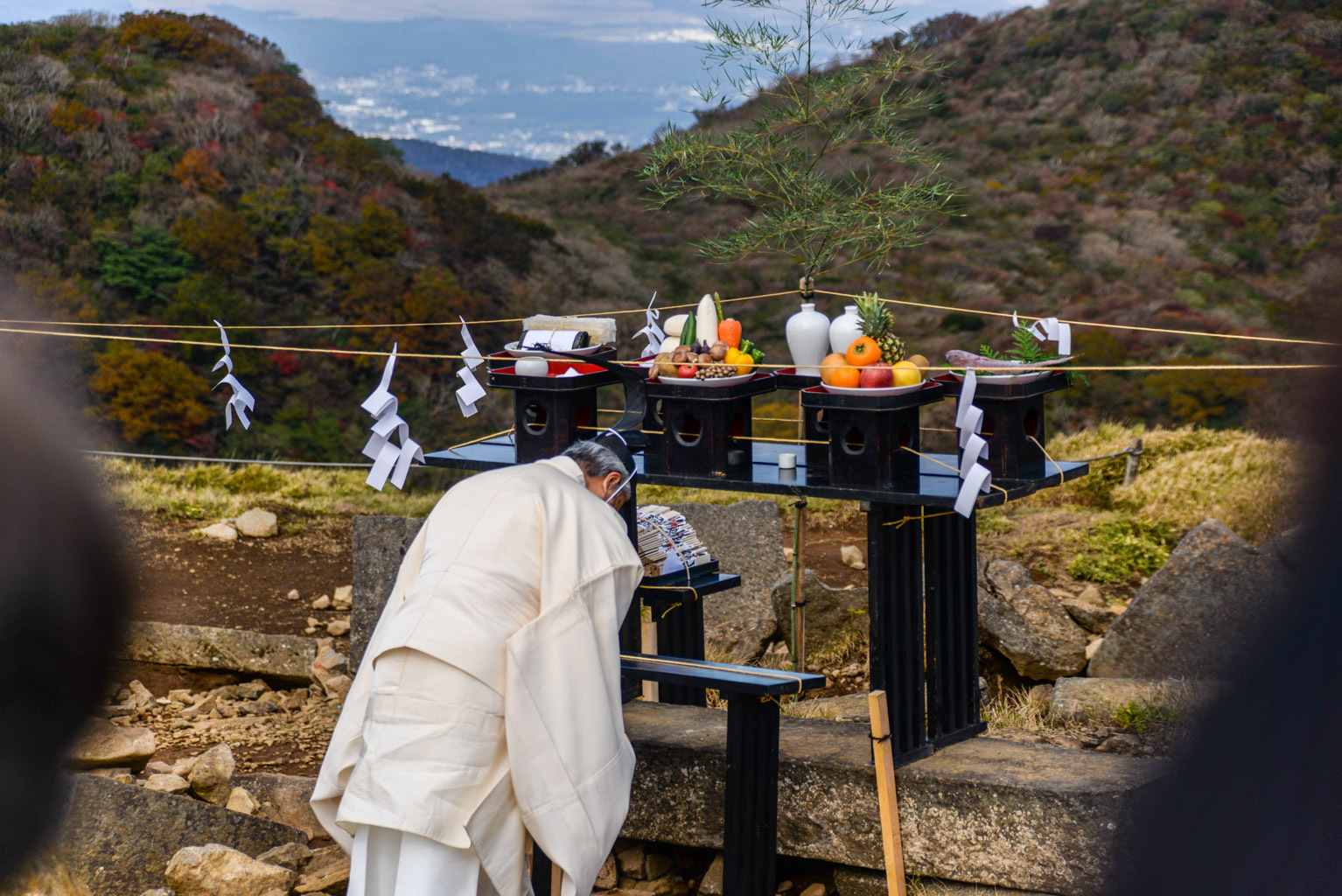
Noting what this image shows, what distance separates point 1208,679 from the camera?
2.57 ft

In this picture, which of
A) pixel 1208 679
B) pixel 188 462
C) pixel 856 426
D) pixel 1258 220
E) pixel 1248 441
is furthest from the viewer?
pixel 1258 220

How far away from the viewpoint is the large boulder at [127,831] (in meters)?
3.15

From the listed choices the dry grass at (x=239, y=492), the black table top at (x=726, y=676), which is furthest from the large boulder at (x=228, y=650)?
the black table top at (x=726, y=676)

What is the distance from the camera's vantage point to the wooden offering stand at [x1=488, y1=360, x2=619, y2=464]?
3.39 m

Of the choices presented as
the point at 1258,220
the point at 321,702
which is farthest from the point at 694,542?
the point at 1258,220

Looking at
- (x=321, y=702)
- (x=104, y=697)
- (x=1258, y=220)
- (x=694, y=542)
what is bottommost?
(x=321, y=702)

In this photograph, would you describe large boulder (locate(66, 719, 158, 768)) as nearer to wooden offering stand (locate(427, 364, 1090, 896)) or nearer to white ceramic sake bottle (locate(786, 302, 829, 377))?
wooden offering stand (locate(427, 364, 1090, 896))

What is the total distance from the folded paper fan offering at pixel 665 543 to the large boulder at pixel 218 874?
1367mm

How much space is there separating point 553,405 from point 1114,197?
59.3ft

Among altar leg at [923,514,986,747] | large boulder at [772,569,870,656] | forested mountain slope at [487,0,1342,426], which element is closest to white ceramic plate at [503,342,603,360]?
altar leg at [923,514,986,747]

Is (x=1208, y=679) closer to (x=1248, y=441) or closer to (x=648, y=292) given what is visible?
(x=1248, y=441)

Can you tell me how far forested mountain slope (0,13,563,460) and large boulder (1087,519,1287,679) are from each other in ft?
34.2

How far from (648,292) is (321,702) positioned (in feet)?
46.1

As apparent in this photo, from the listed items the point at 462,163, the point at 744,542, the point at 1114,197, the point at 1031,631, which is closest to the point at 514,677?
the point at 1031,631
